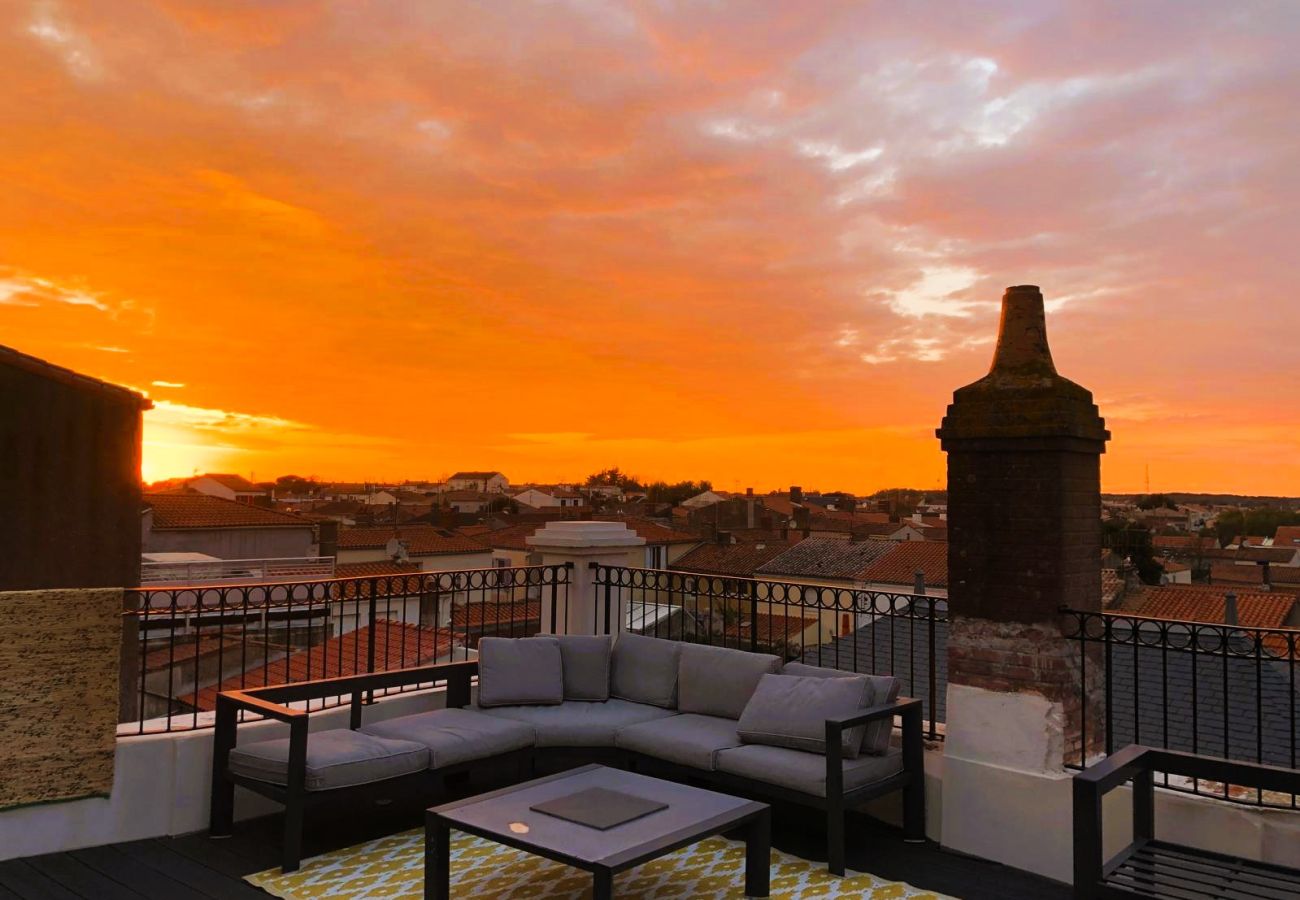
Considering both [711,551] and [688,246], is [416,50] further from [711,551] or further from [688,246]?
[711,551]

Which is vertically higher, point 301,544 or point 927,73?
point 927,73

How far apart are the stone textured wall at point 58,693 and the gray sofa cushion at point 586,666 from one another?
8.47ft

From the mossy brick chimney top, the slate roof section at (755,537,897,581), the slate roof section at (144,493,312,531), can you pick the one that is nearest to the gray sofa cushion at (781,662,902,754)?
the mossy brick chimney top

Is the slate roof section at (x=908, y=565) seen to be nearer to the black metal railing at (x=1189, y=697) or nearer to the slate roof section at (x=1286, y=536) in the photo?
the black metal railing at (x=1189, y=697)

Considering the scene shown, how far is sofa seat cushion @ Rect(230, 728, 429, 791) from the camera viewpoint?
4.30 m

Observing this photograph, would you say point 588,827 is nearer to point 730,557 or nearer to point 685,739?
point 685,739

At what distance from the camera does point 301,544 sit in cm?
2966

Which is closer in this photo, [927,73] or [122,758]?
[122,758]

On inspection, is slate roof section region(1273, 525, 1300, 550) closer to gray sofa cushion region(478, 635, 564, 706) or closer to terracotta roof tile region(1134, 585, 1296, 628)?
terracotta roof tile region(1134, 585, 1296, 628)

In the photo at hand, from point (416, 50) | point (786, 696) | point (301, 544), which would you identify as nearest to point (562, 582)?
point (786, 696)

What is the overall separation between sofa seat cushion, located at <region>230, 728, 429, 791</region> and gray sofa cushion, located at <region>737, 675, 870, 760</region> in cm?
178

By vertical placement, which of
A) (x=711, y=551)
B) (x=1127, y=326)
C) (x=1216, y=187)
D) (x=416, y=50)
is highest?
(x=416, y=50)

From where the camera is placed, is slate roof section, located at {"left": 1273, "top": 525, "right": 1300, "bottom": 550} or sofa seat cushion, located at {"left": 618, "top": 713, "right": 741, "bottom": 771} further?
slate roof section, located at {"left": 1273, "top": 525, "right": 1300, "bottom": 550}

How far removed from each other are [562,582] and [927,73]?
16.1 ft
